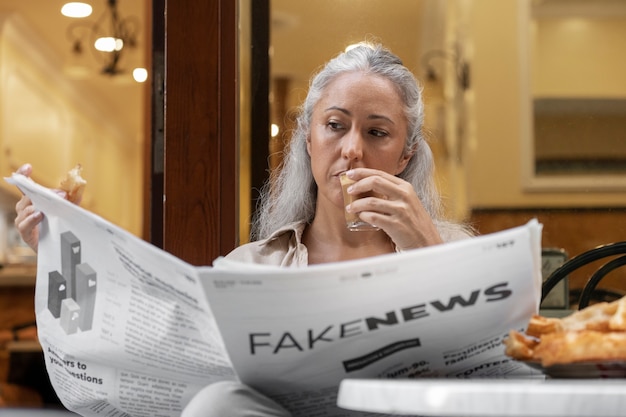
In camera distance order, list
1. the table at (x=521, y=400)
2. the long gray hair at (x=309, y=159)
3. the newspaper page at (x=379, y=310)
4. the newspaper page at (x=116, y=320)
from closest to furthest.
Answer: the table at (x=521, y=400), the newspaper page at (x=379, y=310), the newspaper page at (x=116, y=320), the long gray hair at (x=309, y=159)

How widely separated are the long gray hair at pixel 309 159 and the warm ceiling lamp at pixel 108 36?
2429mm

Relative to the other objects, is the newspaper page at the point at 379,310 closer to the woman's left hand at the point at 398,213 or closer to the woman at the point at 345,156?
the woman's left hand at the point at 398,213

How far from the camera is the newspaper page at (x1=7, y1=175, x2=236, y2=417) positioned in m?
0.83

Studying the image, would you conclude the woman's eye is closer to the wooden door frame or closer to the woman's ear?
the woman's ear

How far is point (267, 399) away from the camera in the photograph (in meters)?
0.85

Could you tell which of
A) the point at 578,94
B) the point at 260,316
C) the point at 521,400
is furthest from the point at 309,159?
the point at 578,94

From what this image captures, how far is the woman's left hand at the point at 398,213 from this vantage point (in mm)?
1249

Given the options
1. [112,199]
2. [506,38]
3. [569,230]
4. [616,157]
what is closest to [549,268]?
[569,230]

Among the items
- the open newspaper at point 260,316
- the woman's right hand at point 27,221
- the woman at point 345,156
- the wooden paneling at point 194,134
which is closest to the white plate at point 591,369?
the open newspaper at point 260,316

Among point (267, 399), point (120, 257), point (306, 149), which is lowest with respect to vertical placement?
point (267, 399)

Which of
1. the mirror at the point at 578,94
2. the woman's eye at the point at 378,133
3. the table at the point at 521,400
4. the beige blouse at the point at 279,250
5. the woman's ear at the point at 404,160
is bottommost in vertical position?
the table at the point at 521,400

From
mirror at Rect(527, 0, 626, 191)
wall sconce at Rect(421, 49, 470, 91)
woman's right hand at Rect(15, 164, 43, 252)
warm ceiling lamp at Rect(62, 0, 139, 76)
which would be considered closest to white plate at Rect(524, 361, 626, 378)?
woman's right hand at Rect(15, 164, 43, 252)

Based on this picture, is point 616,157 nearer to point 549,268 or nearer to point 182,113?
point 549,268

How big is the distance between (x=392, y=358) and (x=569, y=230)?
1.43 metres
